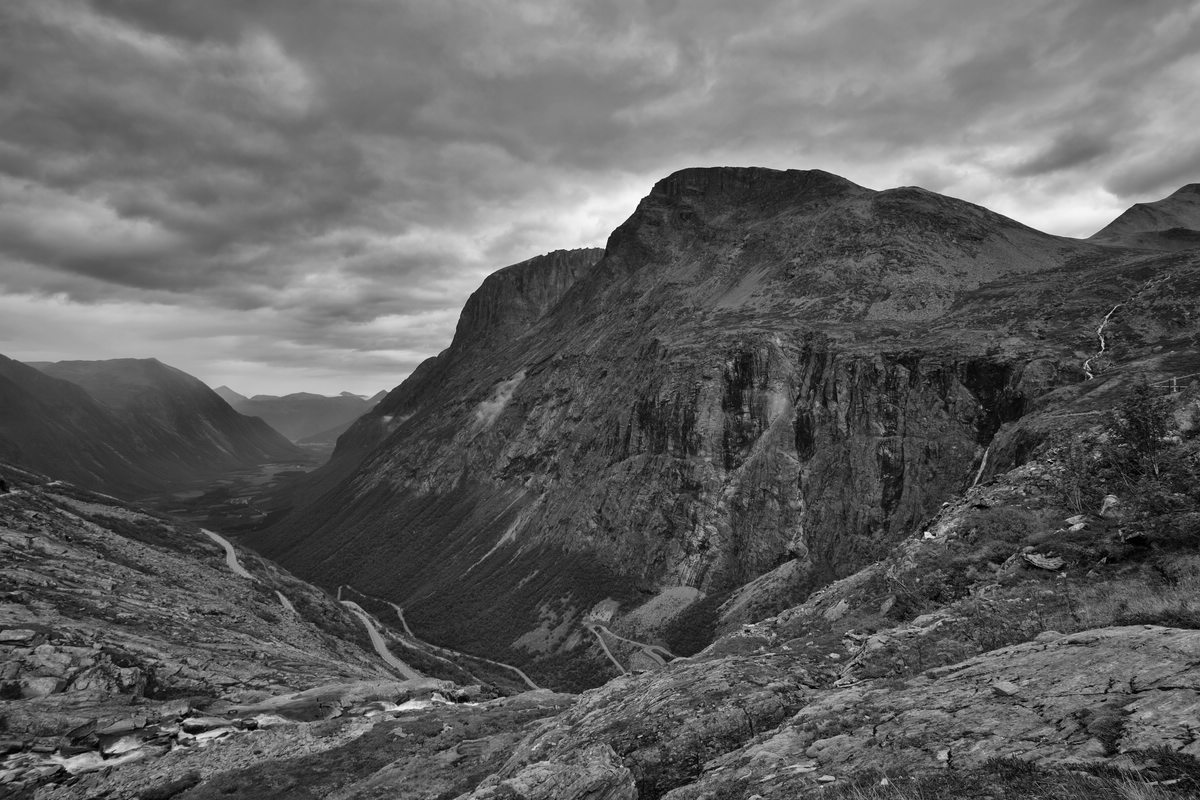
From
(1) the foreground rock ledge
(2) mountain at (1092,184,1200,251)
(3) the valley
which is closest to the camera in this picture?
(1) the foreground rock ledge

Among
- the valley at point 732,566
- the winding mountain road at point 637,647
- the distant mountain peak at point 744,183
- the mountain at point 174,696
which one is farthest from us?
the distant mountain peak at point 744,183

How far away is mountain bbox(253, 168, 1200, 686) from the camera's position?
83562mm

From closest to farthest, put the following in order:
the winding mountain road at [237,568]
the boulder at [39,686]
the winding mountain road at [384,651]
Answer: the boulder at [39,686] → the winding mountain road at [384,651] → the winding mountain road at [237,568]

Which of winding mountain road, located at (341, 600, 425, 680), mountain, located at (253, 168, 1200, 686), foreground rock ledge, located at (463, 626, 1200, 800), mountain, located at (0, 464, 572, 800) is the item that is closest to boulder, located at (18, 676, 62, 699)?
mountain, located at (0, 464, 572, 800)

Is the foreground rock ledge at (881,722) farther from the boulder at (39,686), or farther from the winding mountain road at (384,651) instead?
the winding mountain road at (384,651)

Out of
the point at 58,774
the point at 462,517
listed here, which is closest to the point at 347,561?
the point at 462,517

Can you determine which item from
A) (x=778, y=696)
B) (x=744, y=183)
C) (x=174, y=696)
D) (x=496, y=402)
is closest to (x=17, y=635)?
(x=174, y=696)

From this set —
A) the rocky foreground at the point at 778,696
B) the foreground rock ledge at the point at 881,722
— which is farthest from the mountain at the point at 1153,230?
the foreground rock ledge at the point at 881,722

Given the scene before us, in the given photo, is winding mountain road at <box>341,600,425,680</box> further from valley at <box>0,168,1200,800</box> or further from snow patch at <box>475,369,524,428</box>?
snow patch at <box>475,369,524,428</box>

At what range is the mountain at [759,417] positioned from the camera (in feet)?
274

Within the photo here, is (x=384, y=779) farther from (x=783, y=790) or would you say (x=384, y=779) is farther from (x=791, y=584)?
(x=791, y=584)

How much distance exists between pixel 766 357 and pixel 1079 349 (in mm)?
48450

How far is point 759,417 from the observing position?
108 metres

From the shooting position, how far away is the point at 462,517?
154375mm
